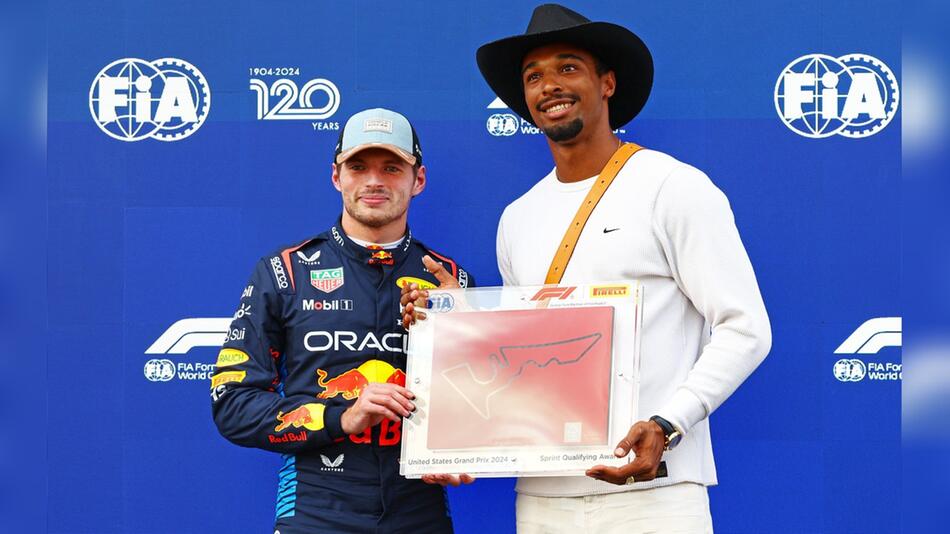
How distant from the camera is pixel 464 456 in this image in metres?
2.44

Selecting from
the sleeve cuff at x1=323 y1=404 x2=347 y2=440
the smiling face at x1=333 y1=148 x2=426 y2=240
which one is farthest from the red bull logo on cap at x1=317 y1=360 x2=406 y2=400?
the smiling face at x1=333 y1=148 x2=426 y2=240

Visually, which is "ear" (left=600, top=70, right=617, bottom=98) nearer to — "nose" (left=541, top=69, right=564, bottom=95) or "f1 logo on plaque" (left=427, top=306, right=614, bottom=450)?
"nose" (left=541, top=69, right=564, bottom=95)

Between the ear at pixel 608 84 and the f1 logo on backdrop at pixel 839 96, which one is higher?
Answer: the f1 logo on backdrop at pixel 839 96

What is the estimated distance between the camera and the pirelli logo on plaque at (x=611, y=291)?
8.01 feet

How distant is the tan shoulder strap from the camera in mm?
2584

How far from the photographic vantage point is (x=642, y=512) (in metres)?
2.43

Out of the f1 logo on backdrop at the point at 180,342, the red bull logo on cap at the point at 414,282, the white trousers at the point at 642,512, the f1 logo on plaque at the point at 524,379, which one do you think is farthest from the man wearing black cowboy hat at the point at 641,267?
the f1 logo on backdrop at the point at 180,342

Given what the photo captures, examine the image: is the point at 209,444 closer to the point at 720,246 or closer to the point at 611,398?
the point at 611,398

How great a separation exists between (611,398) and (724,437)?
1208 mm

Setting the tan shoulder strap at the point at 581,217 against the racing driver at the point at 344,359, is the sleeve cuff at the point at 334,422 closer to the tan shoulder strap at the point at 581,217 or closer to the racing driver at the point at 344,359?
the racing driver at the point at 344,359

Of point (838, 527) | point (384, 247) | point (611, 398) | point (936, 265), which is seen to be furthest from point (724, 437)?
point (384, 247)

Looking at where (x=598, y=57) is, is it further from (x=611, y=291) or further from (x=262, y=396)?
(x=262, y=396)

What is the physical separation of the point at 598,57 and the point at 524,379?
3.13 ft

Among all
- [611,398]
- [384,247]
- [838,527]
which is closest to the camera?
[611,398]
